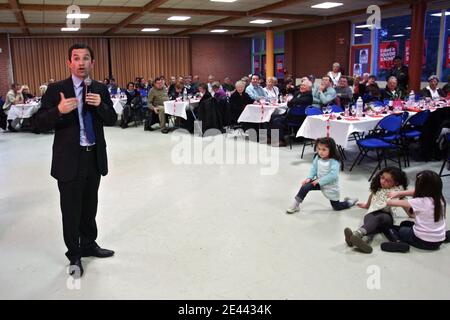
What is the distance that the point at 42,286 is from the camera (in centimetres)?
265

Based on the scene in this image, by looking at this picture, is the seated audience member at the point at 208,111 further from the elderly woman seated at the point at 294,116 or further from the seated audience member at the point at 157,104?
the elderly woman seated at the point at 294,116

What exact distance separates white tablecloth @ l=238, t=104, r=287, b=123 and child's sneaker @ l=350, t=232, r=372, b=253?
4435 mm

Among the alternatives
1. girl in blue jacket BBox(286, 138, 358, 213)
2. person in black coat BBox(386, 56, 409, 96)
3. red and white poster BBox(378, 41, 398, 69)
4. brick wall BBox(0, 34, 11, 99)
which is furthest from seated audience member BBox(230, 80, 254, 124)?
brick wall BBox(0, 34, 11, 99)

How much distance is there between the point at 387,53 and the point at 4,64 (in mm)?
12486

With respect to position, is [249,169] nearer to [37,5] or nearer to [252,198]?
[252,198]

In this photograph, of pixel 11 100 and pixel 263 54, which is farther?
pixel 263 54

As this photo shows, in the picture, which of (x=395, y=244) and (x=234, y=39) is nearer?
(x=395, y=244)

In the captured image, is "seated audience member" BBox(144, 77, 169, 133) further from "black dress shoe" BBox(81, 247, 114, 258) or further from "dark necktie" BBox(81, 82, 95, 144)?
"dark necktie" BBox(81, 82, 95, 144)

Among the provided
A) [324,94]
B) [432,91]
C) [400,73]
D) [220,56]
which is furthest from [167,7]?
[220,56]

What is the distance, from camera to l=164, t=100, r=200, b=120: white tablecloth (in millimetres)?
8656

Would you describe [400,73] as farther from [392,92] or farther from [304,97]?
[304,97]

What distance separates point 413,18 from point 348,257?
8.13 meters

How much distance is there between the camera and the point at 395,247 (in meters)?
3.08
